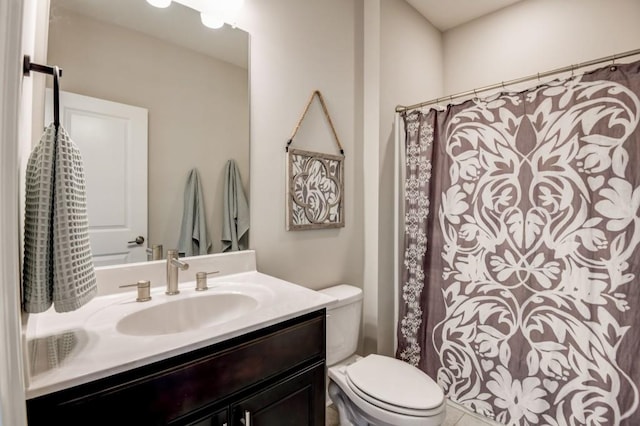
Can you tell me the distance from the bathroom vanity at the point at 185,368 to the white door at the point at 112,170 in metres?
0.20

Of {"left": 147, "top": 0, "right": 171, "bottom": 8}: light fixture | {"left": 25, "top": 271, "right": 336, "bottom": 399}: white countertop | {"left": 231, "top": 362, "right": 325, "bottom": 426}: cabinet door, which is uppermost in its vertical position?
{"left": 147, "top": 0, "right": 171, "bottom": 8}: light fixture

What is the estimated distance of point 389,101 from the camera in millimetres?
2082

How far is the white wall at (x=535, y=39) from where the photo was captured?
6.24 ft

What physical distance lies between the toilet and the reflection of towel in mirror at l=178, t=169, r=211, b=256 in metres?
0.71

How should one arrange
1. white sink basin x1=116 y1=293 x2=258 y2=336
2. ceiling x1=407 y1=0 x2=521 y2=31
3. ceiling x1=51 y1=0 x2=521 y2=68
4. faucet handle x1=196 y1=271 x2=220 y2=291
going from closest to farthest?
white sink basin x1=116 y1=293 x2=258 y2=336 < ceiling x1=51 y1=0 x2=521 y2=68 < faucet handle x1=196 y1=271 x2=220 y2=291 < ceiling x1=407 y1=0 x2=521 y2=31

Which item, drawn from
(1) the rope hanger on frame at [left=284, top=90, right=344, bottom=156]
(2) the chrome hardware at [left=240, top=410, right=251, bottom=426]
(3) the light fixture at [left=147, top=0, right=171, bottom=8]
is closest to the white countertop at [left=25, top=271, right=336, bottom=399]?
(2) the chrome hardware at [left=240, top=410, right=251, bottom=426]

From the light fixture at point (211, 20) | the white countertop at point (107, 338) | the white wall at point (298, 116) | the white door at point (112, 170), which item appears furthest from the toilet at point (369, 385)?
the light fixture at point (211, 20)

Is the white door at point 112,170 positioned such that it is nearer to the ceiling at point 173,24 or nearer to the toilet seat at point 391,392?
the ceiling at point 173,24

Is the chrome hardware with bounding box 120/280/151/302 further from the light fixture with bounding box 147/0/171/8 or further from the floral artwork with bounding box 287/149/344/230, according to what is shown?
the light fixture with bounding box 147/0/171/8

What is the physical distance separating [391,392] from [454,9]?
2.65m

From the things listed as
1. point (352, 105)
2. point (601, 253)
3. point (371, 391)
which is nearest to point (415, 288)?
point (371, 391)

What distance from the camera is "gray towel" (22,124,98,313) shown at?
0.60 m

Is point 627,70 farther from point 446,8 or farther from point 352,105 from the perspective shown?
point 446,8

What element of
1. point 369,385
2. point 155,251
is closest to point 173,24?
point 155,251
